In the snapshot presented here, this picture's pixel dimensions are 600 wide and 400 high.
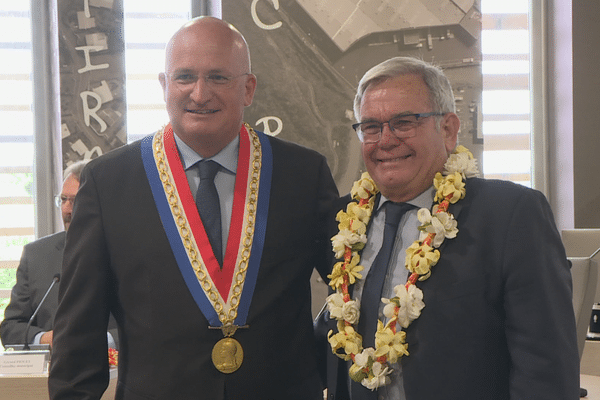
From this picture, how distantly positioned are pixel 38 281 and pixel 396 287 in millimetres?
2491

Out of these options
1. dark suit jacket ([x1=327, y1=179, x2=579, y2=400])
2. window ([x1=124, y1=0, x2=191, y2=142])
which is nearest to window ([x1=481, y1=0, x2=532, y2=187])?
window ([x1=124, y1=0, x2=191, y2=142])

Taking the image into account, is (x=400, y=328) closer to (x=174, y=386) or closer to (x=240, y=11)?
(x=174, y=386)

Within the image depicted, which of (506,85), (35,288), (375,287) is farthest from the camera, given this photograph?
(506,85)

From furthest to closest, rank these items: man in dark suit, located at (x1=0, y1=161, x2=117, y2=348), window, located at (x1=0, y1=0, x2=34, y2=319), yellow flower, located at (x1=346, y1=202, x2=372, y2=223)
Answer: window, located at (x1=0, y1=0, x2=34, y2=319), man in dark suit, located at (x1=0, y1=161, x2=117, y2=348), yellow flower, located at (x1=346, y1=202, x2=372, y2=223)

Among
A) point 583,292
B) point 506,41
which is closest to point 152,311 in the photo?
point 583,292

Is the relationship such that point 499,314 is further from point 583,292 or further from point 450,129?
point 583,292

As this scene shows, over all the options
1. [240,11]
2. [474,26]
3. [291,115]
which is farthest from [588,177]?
[240,11]

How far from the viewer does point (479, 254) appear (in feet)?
4.93

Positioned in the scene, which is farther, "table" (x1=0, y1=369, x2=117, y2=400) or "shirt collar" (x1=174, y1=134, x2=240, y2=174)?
"table" (x1=0, y1=369, x2=117, y2=400)

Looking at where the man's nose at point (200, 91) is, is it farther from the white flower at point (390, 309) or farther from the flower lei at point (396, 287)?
the white flower at point (390, 309)

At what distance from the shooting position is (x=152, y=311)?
5.41 feet

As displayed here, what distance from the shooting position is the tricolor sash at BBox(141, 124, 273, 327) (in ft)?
5.48

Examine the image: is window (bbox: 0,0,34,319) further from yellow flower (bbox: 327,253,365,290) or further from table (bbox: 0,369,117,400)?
yellow flower (bbox: 327,253,365,290)

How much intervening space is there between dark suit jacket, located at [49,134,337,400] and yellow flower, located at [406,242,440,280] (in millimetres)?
354
